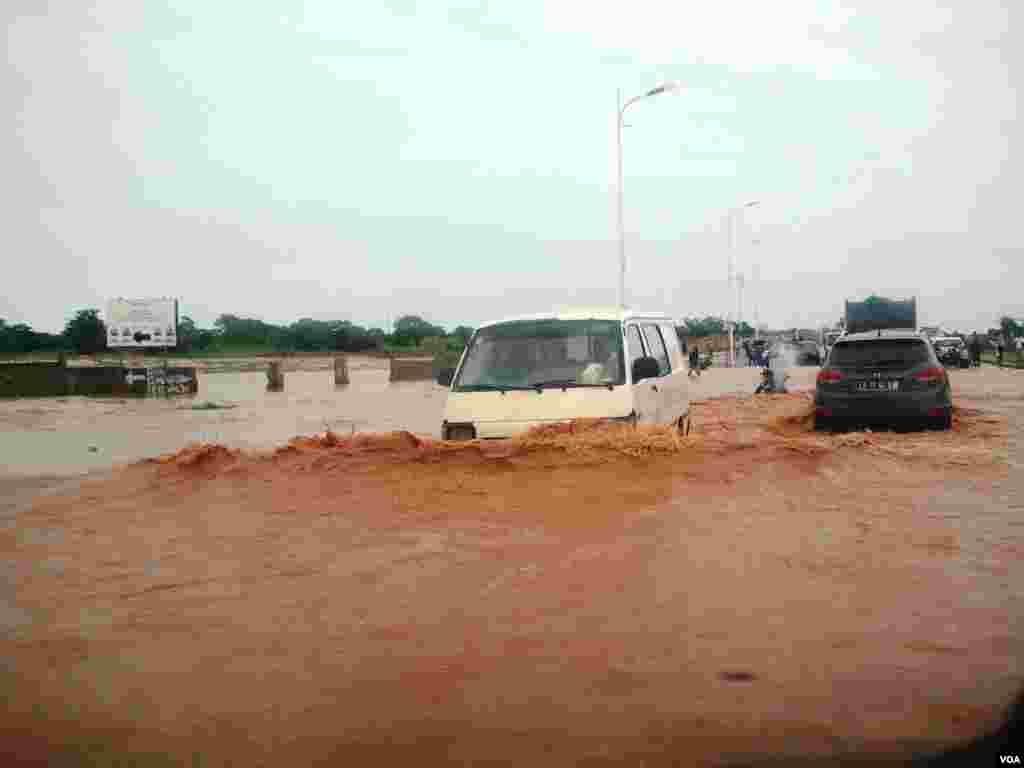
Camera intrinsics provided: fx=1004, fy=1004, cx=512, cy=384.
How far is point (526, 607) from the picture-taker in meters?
5.25

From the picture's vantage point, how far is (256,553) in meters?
6.87

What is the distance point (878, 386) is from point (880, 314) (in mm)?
21762

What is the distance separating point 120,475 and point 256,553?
Answer: 5060 millimetres

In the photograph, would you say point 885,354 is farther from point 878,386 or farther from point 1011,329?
point 1011,329

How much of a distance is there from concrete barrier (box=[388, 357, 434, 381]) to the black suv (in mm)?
29291

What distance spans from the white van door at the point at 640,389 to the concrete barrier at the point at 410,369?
32143mm

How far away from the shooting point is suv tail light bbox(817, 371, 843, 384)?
1323cm

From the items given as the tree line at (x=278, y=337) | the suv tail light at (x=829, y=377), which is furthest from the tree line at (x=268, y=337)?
the suv tail light at (x=829, y=377)

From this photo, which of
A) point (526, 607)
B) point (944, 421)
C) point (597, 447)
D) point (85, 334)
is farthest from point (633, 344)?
point (85, 334)

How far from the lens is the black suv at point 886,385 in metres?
12.8

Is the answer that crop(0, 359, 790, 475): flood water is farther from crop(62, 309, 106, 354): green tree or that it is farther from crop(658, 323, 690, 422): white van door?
crop(62, 309, 106, 354): green tree

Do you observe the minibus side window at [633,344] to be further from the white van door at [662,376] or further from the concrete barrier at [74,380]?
the concrete barrier at [74,380]

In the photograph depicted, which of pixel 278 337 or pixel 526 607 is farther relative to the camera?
pixel 278 337

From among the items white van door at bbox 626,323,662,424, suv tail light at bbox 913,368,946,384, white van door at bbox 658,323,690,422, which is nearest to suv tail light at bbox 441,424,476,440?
white van door at bbox 626,323,662,424
